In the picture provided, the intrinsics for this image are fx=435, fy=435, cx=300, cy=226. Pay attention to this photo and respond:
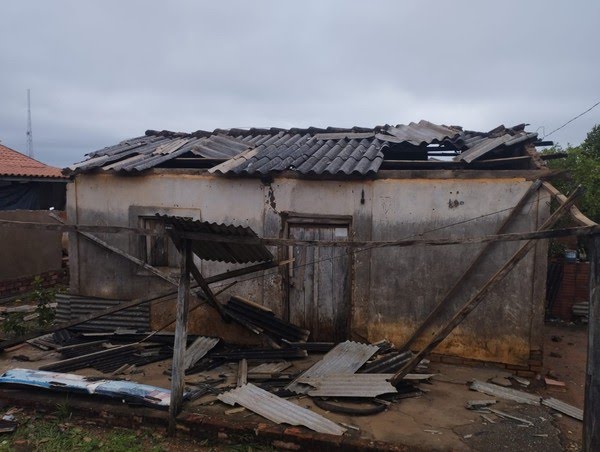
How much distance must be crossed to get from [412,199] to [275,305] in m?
2.77

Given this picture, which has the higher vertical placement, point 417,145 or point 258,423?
point 417,145

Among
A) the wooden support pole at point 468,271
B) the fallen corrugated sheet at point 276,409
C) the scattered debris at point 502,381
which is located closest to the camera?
the fallen corrugated sheet at point 276,409

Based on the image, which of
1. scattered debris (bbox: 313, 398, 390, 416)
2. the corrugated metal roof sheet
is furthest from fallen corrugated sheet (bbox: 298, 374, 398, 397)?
the corrugated metal roof sheet

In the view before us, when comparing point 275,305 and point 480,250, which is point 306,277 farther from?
point 480,250

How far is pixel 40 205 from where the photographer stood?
46.1 feet

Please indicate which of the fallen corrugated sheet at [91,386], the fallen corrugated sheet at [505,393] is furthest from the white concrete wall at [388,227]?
the fallen corrugated sheet at [91,386]

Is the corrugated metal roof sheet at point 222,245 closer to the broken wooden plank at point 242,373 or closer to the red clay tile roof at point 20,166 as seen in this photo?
the broken wooden plank at point 242,373

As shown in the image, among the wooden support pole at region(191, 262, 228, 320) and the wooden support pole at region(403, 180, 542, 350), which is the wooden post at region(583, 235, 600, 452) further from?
the wooden support pole at region(191, 262, 228, 320)

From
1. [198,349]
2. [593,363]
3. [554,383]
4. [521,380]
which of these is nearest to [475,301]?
[593,363]

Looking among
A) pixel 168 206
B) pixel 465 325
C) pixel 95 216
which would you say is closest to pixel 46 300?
pixel 95 216

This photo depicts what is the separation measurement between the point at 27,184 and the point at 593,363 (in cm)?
1497

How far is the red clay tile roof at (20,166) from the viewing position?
41.9ft

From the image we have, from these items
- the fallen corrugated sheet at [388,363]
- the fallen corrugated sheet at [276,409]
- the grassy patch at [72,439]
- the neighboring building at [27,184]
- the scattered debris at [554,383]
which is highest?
the neighboring building at [27,184]

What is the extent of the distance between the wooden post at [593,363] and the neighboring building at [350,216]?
8.51 ft
